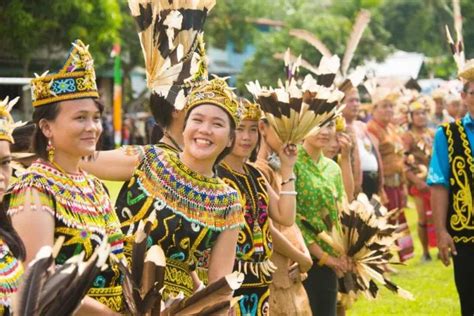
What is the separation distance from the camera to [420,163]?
42.3 feet

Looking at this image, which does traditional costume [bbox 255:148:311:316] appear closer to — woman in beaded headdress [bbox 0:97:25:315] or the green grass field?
the green grass field

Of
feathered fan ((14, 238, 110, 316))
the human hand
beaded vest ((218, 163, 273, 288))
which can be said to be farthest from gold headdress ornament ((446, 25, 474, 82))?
feathered fan ((14, 238, 110, 316))

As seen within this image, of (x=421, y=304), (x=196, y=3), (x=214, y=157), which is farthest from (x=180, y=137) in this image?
(x=421, y=304)

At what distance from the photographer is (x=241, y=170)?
5.84 meters

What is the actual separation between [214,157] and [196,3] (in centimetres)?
132

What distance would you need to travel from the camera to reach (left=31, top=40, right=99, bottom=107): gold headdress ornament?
4137 mm

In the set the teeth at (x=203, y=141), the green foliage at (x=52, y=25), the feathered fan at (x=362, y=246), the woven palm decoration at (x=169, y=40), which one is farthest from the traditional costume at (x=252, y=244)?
the green foliage at (x=52, y=25)

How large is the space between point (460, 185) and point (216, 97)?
2803 millimetres

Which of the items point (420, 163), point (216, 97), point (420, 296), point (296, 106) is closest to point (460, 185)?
point (296, 106)

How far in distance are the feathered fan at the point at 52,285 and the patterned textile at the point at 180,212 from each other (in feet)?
4.30

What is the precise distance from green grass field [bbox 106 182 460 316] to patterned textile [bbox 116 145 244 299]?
349cm

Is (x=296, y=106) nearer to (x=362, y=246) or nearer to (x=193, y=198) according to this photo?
(x=193, y=198)

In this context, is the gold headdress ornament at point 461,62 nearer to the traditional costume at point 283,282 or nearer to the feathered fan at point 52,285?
the traditional costume at point 283,282

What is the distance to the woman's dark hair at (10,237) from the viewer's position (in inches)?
151
